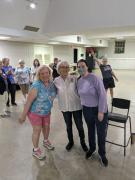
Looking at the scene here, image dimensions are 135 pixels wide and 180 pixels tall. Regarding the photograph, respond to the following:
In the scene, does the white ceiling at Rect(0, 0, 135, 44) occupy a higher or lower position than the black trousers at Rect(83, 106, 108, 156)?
higher

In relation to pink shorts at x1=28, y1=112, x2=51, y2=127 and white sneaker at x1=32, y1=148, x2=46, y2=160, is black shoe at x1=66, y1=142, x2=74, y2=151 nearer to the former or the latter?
white sneaker at x1=32, y1=148, x2=46, y2=160

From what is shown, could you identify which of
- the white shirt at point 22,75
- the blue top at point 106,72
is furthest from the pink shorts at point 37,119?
the blue top at point 106,72

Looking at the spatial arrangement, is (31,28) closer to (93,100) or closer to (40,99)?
(40,99)

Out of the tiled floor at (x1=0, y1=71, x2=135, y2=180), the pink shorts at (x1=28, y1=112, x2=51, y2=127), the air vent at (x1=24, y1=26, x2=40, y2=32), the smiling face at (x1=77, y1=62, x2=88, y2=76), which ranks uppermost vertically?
the air vent at (x1=24, y1=26, x2=40, y2=32)

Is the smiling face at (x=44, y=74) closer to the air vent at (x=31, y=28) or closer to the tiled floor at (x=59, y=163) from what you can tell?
the tiled floor at (x=59, y=163)

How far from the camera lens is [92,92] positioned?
2.31 m

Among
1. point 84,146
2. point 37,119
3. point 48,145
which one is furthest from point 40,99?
point 84,146

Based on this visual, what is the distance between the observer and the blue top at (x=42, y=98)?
2467mm

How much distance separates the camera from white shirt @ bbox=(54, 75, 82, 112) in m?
2.53

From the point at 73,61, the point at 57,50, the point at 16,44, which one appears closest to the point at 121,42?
the point at 73,61

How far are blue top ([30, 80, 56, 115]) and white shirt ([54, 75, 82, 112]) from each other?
10 centimetres

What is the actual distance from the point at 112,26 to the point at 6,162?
12.8ft

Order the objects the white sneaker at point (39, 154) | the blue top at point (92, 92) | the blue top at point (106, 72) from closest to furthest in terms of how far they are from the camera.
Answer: the blue top at point (92, 92) → the white sneaker at point (39, 154) → the blue top at point (106, 72)

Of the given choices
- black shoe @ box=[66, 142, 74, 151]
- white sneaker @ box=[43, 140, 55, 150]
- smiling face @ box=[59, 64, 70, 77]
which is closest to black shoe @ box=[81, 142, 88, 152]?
black shoe @ box=[66, 142, 74, 151]
